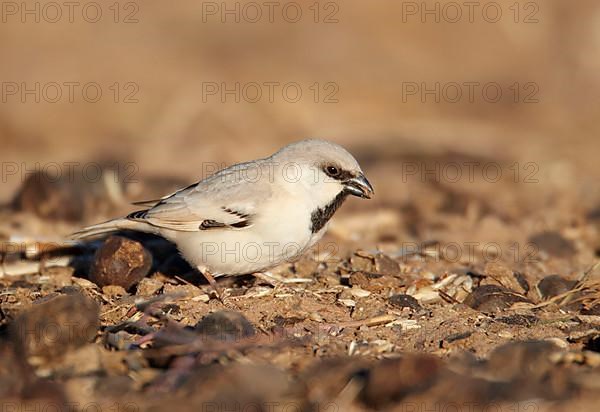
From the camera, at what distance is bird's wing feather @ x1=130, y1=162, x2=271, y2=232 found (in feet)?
21.9

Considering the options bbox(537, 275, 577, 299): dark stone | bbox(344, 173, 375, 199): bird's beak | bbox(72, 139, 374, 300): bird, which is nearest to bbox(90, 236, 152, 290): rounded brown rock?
bbox(72, 139, 374, 300): bird

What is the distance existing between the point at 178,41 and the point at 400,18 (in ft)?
15.7

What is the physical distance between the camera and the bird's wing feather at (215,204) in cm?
668

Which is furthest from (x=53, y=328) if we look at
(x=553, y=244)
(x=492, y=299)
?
(x=553, y=244)

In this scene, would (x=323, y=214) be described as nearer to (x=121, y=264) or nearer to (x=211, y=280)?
(x=211, y=280)

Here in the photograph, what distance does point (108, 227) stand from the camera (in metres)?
7.39

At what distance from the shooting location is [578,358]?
Answer: 498 centimetres

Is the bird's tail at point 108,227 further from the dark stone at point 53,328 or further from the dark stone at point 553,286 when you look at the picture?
the dark stone at point 553,286

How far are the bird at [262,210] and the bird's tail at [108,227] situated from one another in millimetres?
201

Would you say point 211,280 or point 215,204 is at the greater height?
point 215,204

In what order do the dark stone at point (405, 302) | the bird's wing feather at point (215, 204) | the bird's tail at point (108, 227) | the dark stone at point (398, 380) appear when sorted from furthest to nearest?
the bird's tail at point (108, 227) < the bird's wing feather at point (215, 204) < the dark stone at point (405, 302) < the dark stone at point (398, 380)

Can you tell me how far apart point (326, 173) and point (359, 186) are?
0.29m

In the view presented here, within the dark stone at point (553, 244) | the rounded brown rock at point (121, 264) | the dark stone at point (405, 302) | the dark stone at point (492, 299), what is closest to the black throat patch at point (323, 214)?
the dark stone at point (405, 302)

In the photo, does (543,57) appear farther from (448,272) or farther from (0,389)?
(0,389)
